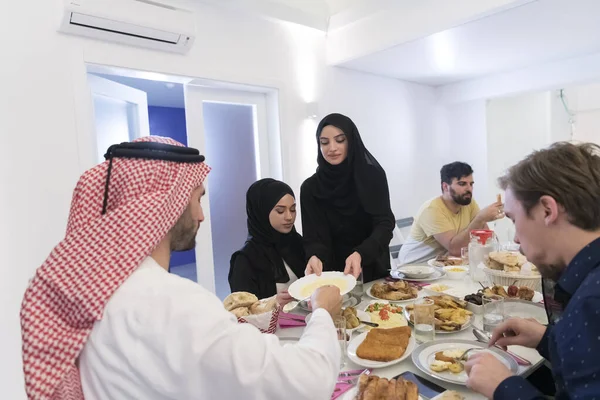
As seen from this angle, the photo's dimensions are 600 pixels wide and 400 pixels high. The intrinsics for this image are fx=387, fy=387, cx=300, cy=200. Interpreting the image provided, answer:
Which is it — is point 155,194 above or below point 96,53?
below

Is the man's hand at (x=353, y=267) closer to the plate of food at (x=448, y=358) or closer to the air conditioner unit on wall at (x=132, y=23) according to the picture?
the plate of food at (x=448, y=358)

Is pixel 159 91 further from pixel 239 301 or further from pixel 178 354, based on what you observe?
pixel 178 354

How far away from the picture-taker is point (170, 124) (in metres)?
6.59

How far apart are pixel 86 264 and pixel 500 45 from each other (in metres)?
4.32

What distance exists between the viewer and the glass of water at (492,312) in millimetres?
1365

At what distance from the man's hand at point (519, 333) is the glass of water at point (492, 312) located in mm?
141

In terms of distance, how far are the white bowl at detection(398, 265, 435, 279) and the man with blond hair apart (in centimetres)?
92

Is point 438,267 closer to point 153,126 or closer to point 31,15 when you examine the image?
point 31,15

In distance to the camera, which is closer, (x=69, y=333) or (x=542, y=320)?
(x=69, y=333)

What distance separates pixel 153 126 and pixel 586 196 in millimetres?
6391

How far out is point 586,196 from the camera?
3.03 feet

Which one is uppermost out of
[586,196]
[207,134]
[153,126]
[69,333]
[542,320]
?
[153,126]

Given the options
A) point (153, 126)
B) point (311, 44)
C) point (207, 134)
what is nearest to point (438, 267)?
point (207, 134)

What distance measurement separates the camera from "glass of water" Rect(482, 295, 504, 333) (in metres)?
1.37
